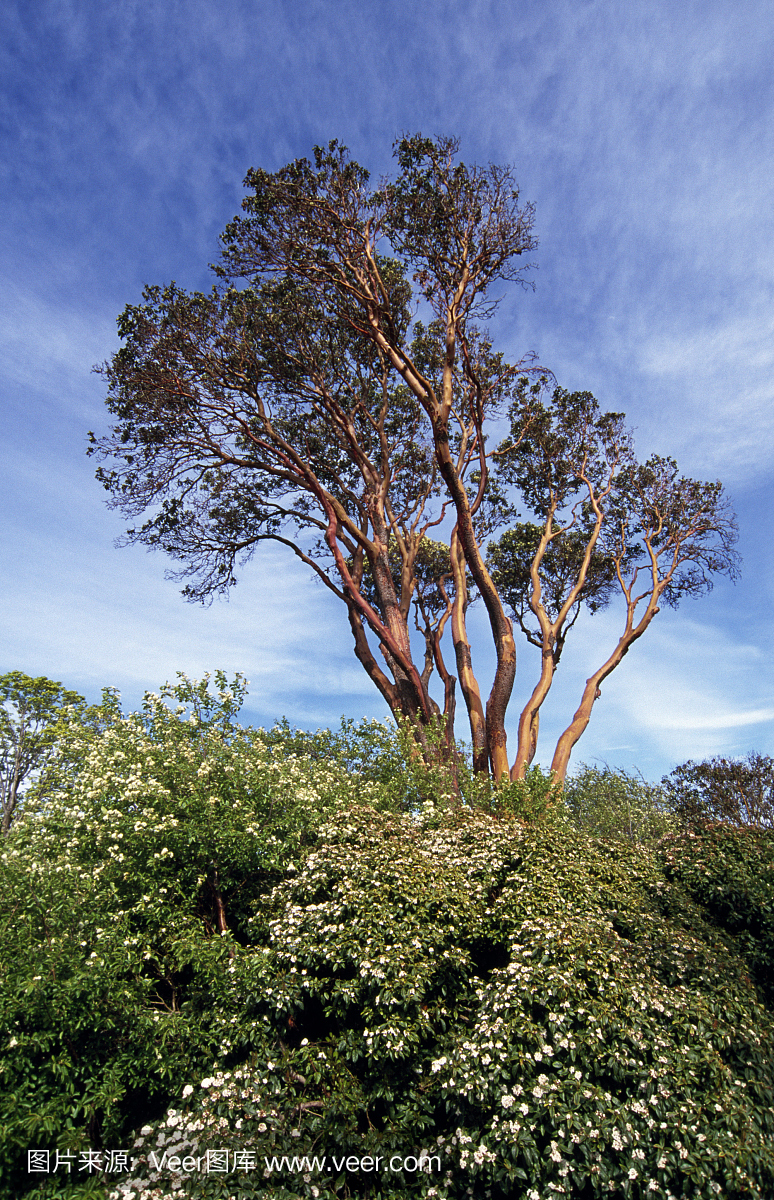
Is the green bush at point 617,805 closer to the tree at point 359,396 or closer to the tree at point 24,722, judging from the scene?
the tree at point 359,396

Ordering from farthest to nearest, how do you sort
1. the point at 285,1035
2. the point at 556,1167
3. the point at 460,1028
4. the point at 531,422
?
the point at 531,422
the point at 285,1035
the point at 460,1028
the point at 556,1167

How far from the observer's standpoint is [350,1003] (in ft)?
21.7

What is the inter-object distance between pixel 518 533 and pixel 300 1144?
15981mm

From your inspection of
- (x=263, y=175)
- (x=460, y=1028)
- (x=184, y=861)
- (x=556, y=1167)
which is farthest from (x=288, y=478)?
(x=556, y=1167)

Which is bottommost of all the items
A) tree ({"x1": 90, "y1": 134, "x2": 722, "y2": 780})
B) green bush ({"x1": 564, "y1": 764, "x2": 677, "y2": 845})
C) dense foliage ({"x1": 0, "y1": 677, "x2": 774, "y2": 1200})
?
dense foliage ({"x1": 0, "y1": 677, "x2": 774, "y2": 1200})

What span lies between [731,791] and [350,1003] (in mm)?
26389

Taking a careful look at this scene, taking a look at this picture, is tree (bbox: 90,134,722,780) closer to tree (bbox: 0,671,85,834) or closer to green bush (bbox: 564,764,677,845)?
green bush (bbox: 564,764,677,845)

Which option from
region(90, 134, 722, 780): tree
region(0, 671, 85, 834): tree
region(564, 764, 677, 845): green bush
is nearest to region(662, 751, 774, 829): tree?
region(564, 764, 677, 845): green bush

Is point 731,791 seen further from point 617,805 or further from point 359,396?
point 359,396

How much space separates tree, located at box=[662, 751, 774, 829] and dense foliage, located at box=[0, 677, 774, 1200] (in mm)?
21002

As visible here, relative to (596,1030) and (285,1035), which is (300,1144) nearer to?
(285,1035)

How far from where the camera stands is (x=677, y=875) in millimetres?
9500

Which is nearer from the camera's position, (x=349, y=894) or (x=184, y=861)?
(x=349, y=894)

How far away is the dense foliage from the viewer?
5289 millimetres
